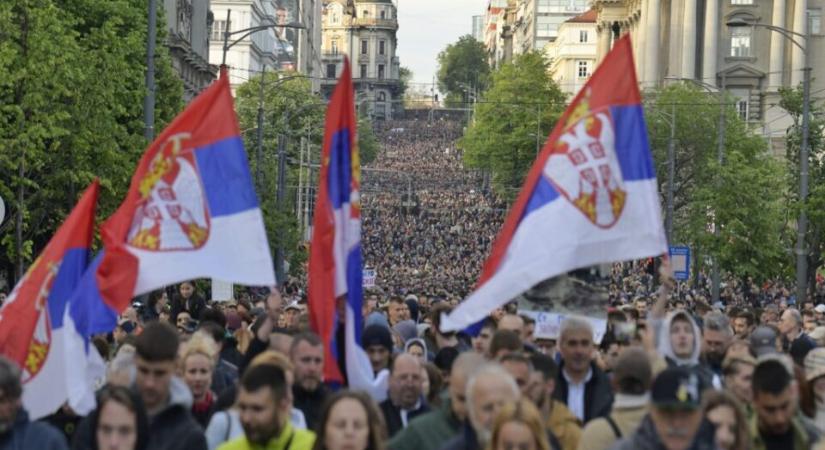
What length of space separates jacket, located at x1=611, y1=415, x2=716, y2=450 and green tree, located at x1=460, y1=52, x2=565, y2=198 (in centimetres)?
10678

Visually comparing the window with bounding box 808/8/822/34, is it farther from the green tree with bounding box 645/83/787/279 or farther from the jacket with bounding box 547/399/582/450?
the jacket with bounding box 547/399/582/450

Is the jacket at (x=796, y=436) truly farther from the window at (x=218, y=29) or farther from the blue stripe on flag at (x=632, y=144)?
the window at (x=218, y=29)

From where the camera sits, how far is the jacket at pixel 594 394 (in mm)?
13656

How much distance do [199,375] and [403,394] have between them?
1173 mm

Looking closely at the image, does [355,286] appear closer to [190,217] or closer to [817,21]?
[190,217]

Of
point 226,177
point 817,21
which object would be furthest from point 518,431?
point 817,21

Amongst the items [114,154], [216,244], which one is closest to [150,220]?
[216,244]

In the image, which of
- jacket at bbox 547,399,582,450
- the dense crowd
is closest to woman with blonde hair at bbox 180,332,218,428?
jacket at bbox 547,399,582,450

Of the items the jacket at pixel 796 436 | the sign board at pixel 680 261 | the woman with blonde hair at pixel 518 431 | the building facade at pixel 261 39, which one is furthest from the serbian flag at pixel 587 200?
the building facade at pixel 261 39

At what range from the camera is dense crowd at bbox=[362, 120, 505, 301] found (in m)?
97.0

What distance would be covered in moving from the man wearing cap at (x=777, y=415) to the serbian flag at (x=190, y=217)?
2908mm

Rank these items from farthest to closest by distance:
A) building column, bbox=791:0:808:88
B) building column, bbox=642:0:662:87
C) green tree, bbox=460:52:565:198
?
1. building column, bbox=642:0:662:87
2. green tree, bbox=460:52:565:198
3. building column, bbox=791:0:808:88

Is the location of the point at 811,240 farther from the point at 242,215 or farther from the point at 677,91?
the point at 242,215

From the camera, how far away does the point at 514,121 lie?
4938 inches
